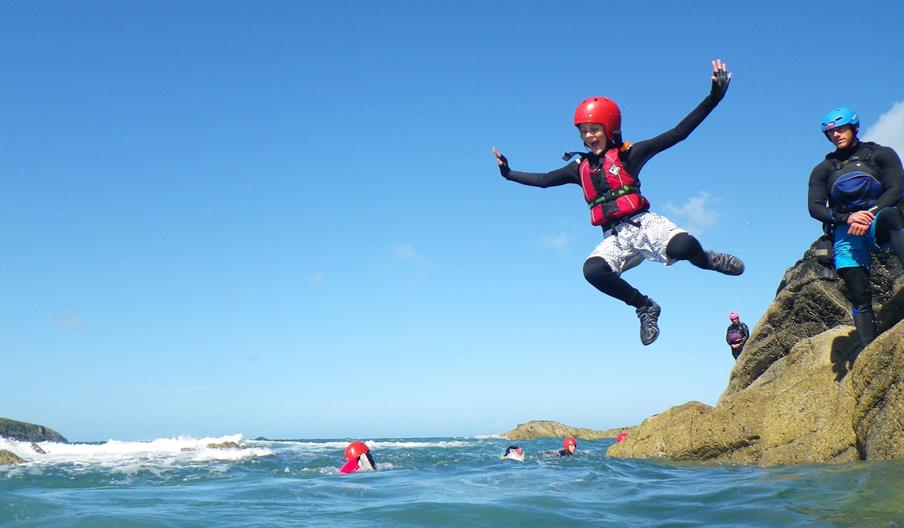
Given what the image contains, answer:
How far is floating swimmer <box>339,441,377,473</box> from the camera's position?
12625mm

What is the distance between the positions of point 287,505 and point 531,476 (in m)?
3.57

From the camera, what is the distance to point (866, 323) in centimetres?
740

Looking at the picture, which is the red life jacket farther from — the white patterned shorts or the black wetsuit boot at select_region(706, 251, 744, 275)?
A: the black wetsuit boot at select_region(706, 251, 744, 275)

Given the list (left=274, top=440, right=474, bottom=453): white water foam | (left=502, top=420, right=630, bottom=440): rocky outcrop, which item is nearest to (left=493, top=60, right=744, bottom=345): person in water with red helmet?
(left=274, top=440, right=474, bottom=453): white water foam

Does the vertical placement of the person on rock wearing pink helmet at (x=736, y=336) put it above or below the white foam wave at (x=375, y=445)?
above

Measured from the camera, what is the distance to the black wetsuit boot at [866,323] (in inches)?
290

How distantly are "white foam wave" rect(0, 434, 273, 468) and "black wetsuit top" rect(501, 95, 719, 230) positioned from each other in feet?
46.3

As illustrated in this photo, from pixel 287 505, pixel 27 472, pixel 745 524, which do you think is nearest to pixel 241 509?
pixel 287 505

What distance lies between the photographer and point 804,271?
11.8 m

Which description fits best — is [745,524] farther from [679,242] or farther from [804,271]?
[804,271]

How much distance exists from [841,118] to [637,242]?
265 centimetres

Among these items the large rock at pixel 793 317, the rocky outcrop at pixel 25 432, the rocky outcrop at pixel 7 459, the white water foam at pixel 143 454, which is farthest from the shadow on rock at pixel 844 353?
the rocky outcrop at pixel 25 432

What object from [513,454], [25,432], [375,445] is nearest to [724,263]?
[513,454]

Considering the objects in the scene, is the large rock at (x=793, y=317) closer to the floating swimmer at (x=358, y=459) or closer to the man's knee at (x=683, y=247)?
the man's knee at (x=683, y=247)
